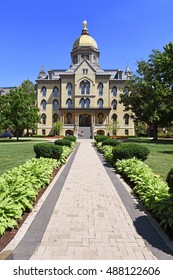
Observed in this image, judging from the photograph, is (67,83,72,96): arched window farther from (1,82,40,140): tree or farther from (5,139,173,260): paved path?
(5,139,173,260): paved path

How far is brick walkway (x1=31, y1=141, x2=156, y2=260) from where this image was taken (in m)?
4.81

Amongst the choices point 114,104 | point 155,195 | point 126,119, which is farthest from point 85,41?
point 155,195

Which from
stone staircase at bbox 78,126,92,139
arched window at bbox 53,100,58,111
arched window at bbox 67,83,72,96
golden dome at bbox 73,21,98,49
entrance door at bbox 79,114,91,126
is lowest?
stone staircase at bbox 78,126,92,139

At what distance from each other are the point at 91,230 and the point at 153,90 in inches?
1466

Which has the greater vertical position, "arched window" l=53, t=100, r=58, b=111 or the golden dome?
the golden dome

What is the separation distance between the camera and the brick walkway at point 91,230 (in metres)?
4.81

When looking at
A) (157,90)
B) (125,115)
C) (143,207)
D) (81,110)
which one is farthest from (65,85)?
(143,207)

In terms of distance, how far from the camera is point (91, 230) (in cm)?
585

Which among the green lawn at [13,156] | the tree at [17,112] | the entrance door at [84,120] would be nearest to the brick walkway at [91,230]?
the green lawn at [13,156]

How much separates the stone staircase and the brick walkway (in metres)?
45.6

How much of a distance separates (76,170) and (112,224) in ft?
25.2

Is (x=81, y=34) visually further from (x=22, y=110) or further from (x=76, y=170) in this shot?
(x=76, y=170)

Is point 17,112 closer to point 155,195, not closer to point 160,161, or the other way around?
point 160,161

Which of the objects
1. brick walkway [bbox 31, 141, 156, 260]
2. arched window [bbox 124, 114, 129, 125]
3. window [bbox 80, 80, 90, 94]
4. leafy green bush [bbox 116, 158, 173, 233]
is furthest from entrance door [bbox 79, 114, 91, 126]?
brick walkway [bbox 31, 141, 156, 260]
